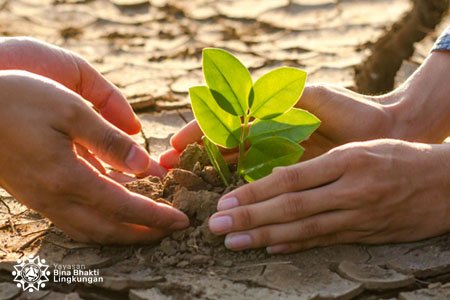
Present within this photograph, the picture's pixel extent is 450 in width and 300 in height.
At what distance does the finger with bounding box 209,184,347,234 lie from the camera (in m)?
1.76

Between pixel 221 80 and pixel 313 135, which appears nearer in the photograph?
pixel 221 80

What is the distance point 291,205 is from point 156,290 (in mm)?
318

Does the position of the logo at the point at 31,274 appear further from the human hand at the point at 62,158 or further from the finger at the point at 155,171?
the finger at the point at 155,171

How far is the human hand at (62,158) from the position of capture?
5.50ft

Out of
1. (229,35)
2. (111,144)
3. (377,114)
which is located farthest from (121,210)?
(229,35)

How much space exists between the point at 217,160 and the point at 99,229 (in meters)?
0.32

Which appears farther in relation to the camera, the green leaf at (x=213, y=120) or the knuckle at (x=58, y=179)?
the green leaf at (x=213, y=120)

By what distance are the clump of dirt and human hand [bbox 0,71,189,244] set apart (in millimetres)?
80

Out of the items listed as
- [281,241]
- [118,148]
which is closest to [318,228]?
[281,241]

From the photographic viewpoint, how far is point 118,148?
1748 mm

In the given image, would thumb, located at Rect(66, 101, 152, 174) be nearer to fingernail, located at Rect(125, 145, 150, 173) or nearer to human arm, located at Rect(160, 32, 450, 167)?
fingernail, located at Rect(125, 145, 150, 173)

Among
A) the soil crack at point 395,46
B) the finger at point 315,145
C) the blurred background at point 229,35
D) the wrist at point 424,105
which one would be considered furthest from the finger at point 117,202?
the soil crack at point 395,46

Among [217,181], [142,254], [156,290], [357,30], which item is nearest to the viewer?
[156,290]

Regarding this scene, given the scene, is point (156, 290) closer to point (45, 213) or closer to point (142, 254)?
point (142, 254)
